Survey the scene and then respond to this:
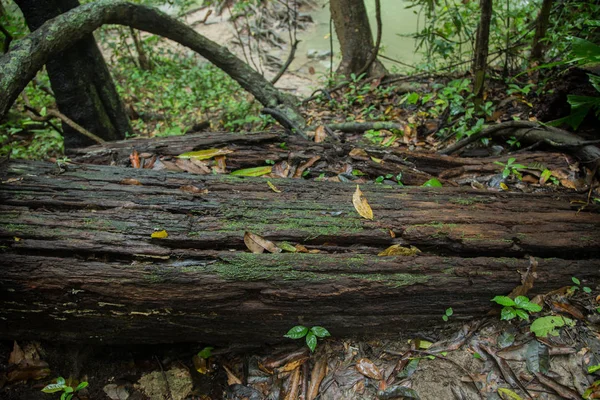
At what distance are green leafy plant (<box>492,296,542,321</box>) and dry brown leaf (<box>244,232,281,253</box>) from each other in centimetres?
143

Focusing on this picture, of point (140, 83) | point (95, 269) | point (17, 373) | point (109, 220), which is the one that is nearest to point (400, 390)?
point (95, 269)

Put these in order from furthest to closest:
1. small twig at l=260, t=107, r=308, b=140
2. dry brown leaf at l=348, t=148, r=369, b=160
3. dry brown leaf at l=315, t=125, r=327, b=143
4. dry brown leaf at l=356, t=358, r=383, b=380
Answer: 1. small twig at l=260, t=107, r=308, b=140
2. dry brown leaf at l=315, t=125, r=327, b=143
3. dry brown leaf at l=348, t=148, r=369, b=160
4. dry brown leaf at l=356, t=358, r=383, b=380

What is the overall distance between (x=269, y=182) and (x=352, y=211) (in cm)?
74

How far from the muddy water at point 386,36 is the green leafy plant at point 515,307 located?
377 inches

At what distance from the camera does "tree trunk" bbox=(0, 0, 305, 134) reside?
3246 mm

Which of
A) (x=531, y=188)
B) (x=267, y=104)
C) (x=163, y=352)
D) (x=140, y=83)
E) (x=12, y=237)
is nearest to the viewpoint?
(x=12, y=237)

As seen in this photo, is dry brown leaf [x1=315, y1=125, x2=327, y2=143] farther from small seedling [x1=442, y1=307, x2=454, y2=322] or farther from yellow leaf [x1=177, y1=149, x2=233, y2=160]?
small seedling [x1=442, y1=307, x2=454, y2=322]

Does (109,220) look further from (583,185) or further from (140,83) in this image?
(140,83)

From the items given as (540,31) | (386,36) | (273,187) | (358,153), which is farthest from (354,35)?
(386,36)

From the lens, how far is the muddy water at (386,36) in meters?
11.5

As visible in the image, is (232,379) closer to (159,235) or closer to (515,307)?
(159,235)

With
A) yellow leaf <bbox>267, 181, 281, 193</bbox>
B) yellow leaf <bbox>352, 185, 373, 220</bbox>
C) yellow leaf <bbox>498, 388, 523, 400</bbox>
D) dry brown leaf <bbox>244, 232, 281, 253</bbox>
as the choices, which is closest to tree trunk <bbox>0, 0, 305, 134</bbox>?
yellow leaf <bbox>267, 181, 281, 193</bbox>

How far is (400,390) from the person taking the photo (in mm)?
2180

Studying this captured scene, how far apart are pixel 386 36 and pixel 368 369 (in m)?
12.2
